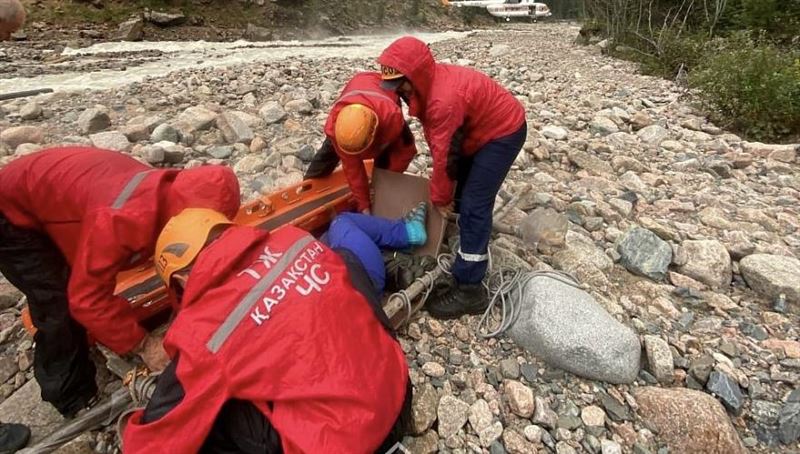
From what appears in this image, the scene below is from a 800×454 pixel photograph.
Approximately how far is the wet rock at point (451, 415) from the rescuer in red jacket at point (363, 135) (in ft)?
4.52

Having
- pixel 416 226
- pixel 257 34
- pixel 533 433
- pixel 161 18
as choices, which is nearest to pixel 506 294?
pixel 416 226

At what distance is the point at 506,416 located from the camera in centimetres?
218

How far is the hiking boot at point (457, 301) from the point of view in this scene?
105 inches

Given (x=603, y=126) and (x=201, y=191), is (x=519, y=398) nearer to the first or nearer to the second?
(x=201, y=191)

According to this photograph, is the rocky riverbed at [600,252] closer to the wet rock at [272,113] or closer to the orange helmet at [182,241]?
the wet rock at [272,113]

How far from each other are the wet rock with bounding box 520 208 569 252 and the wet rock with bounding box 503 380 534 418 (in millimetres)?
1204

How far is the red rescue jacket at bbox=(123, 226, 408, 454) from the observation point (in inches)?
57.4

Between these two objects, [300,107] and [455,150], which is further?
[300,107]

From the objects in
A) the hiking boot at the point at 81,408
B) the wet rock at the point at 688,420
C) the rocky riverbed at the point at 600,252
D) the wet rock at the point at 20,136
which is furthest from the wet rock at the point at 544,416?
the wet rock at the point at 20,136

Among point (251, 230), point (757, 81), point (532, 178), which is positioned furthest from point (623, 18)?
point (251, 230)

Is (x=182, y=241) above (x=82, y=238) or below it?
above

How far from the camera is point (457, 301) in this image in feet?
8.77

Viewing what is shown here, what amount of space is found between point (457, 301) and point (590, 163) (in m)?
2.65

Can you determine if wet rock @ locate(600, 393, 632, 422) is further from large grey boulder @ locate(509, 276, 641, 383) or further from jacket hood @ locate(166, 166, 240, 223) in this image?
jacket hood @ locate(166, 166, 240, 223)
